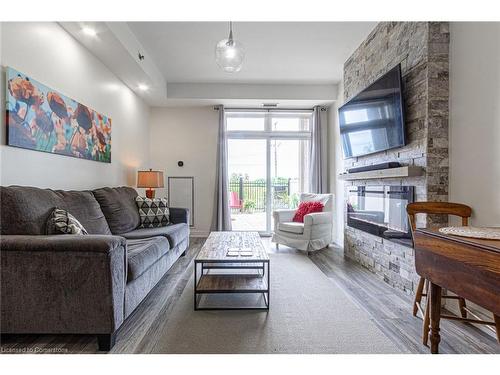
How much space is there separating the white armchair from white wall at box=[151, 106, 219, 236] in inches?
66.4

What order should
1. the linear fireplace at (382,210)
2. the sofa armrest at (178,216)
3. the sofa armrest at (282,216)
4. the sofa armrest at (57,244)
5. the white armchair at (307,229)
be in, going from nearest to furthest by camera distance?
the sofa armrest at (57,244) → the linear fireplace at (382,210) → the sofa armrest at (178,216) → the white armchair at (307,229) → the sofa armrest at (282,216)

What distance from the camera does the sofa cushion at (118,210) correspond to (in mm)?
3090

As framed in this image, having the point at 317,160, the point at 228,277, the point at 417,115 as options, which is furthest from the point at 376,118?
the point at 317,160

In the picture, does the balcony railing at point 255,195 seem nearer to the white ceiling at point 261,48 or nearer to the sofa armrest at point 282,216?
the sofa armrest at point 282,216

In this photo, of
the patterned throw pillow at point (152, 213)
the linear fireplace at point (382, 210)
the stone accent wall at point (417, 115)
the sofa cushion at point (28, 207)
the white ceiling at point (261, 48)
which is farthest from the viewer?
the patterned throw pillow at point (152, 213)

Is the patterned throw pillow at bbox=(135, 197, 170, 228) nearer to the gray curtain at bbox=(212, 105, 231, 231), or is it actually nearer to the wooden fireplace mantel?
the gray curtain at bbox=(212, 105, 231, 231)

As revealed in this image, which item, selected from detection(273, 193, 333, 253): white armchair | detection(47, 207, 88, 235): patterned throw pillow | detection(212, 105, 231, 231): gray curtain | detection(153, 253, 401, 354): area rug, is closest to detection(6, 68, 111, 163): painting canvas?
detection(47, 207, 88, 235): patterned throw pillow

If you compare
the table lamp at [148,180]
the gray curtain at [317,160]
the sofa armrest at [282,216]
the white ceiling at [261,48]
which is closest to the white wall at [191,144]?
the white ceiling at [261,48]

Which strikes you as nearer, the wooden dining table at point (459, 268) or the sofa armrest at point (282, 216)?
the wooden dining table at point (459, 268)

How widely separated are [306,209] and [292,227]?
0.46 m

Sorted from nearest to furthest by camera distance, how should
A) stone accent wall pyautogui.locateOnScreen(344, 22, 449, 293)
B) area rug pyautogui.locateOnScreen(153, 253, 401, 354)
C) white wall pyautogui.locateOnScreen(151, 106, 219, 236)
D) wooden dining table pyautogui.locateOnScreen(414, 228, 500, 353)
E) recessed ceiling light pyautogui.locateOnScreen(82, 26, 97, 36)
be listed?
1. wooden dining table pyautogui.locateOnScreen(414, 228, 500, 353)
2. area rug pyautogui.locateOnScreen(153, 253, 401, 354)
3. stone accent wall pyautogui.locateOnScreen(344, 22, 449, 293)
4. recessed ceiling light pyautogui.locateOnScreen(82, 26, 97, 36)
5. white wall pyautogui.locateOnScreen(151, 106, 219, 236)

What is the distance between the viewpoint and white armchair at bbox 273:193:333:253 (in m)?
4.12

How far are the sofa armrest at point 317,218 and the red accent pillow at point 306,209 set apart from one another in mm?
139
